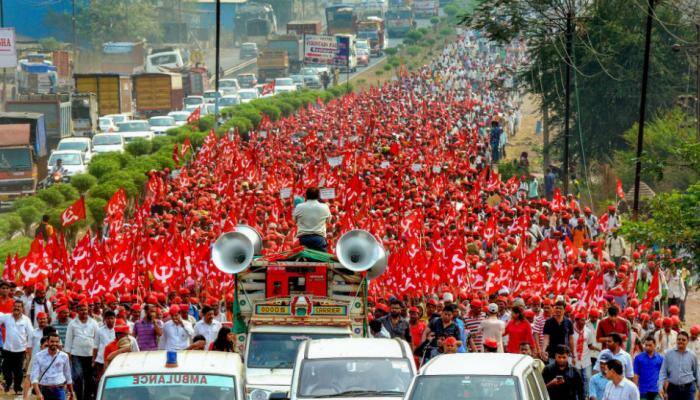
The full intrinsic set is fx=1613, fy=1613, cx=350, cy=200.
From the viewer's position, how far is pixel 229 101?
67.3 m

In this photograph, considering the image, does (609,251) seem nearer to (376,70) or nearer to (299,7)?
(376,70)

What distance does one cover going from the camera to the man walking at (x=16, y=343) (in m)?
17.6

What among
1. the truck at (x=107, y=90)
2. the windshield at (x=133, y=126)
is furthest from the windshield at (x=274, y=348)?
the truck at (x=107, y=90)

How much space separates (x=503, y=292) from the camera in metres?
19.3

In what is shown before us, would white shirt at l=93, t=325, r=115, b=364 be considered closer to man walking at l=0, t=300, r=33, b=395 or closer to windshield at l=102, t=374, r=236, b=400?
man walking at l=0, t=300, r=33, b=395

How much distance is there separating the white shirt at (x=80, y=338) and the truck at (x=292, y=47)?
8363cm

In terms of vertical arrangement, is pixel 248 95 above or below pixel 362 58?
above

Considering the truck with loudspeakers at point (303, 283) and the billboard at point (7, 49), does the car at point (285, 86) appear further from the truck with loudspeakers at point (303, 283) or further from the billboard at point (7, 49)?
the truck with loudspeakers at point (303, 283)

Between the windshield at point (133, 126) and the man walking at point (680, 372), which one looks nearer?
the man walking at point (680, 372)

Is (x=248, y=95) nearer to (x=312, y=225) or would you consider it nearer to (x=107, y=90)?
(x=107, y=90)

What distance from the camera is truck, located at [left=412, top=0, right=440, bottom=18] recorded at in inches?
6166

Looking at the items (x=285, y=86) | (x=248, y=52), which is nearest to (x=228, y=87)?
(x=285, y=86)

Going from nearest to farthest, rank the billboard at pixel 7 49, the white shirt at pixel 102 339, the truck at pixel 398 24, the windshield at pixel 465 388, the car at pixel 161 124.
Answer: the windshield at pixel 465 388 < the white shirt at pixel 102 339 < the car at pixel 161 124 < the billboard at pixel 7 49 < the truck at pixel 398 24

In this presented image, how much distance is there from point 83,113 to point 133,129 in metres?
1.73
